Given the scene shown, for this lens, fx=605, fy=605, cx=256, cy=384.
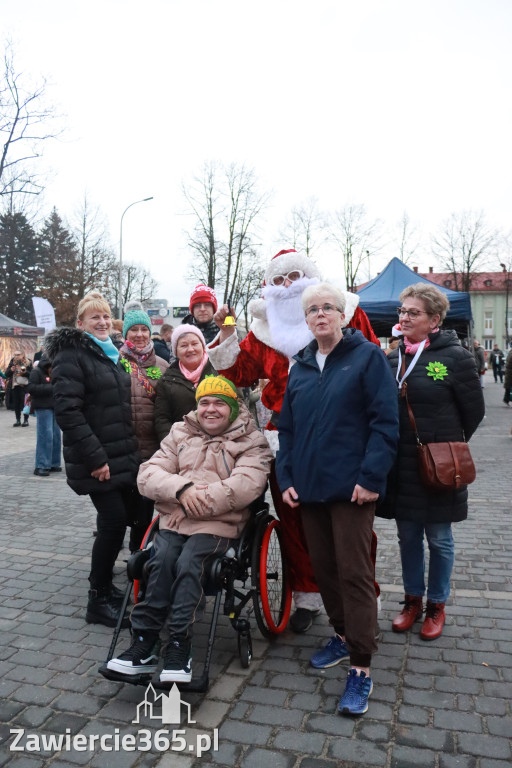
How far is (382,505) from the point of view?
3320mm

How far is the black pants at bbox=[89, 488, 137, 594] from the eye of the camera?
12.0ft

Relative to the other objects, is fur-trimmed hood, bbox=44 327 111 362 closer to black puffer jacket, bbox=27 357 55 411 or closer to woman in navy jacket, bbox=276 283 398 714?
woman in navy jacket, bbox=276 283 398 714

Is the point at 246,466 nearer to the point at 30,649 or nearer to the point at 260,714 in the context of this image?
the point at 260,714

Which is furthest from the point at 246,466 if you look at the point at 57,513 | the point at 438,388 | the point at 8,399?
the point at 8,399

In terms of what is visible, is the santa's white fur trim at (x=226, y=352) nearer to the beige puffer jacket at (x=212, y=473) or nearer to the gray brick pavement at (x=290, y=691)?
the beige puffer jacket at (x=212, y=473)

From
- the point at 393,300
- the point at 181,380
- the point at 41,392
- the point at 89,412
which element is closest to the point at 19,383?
the point at 41,392

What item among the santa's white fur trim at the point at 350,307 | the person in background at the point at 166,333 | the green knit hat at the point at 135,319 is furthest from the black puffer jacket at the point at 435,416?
the person in background at the point at 166,333

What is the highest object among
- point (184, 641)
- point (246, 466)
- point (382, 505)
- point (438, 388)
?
point (438, 388)

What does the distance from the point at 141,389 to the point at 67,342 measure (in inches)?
32.0

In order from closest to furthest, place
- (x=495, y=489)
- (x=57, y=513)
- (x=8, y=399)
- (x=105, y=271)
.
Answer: (x=57, y=513)
(x=495, y=489)
(x=8, y=399)
(x=105, y=271)

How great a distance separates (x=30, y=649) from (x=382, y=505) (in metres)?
2.06

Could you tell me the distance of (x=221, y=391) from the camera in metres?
3.36

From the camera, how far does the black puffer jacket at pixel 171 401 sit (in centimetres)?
409

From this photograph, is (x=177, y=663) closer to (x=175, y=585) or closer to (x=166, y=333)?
(x=175, y=585)
